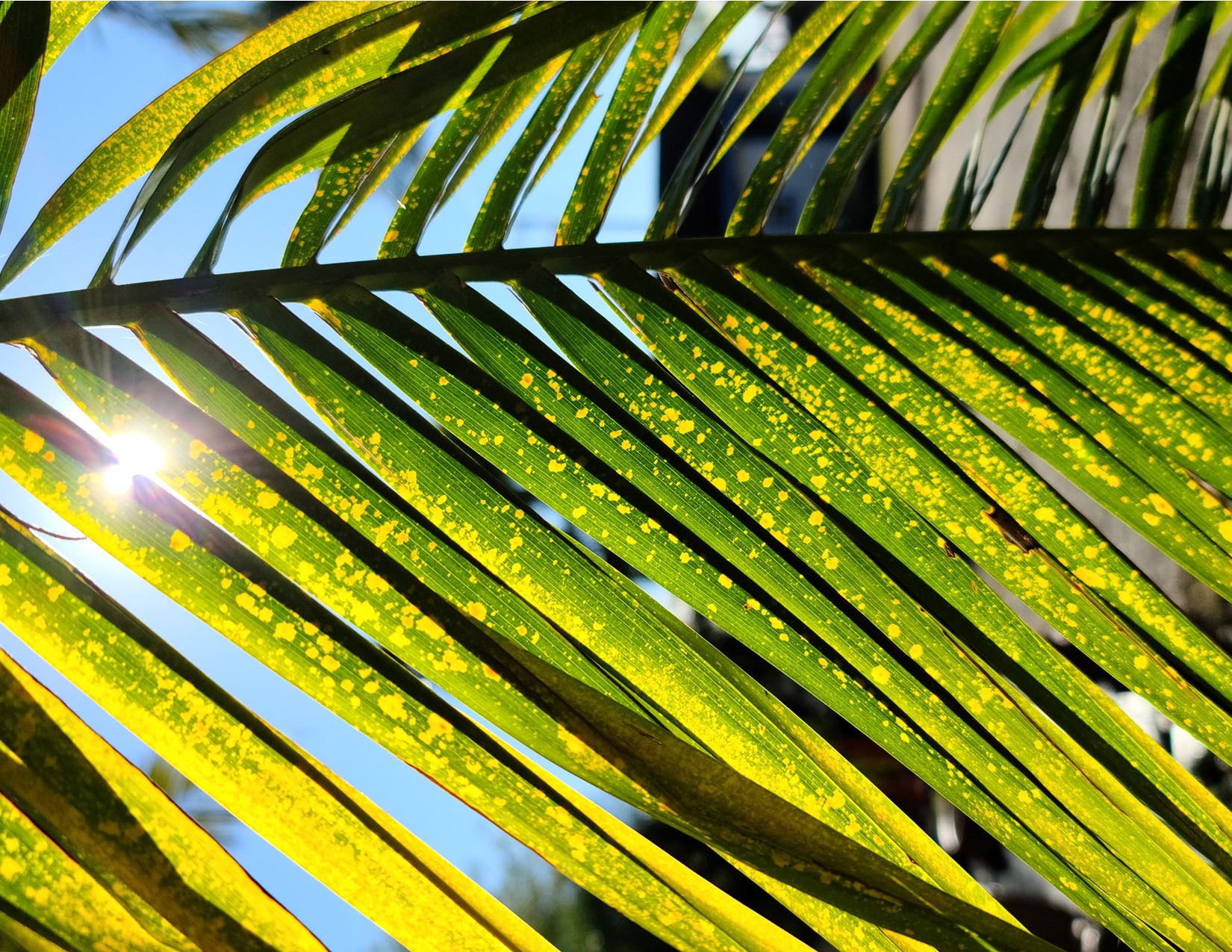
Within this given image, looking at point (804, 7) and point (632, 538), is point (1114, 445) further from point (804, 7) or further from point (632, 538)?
point (804, 7)

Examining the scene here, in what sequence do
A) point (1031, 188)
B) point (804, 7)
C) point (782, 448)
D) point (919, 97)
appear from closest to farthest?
1. point (782, 448)
2. point (1031, 188)
3. point (919, 97)
4. point (804, 7)

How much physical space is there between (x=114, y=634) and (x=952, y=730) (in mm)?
423

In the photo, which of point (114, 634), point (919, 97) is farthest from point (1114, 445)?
point (919, 97)

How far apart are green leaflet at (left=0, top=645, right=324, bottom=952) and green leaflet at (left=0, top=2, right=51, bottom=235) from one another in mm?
292

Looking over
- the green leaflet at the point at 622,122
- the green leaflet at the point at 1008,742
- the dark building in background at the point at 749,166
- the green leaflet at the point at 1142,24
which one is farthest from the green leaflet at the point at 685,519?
the dark building in background at the point at 749,166

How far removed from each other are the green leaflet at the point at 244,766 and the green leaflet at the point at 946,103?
51 centimetres

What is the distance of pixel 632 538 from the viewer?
406 mm

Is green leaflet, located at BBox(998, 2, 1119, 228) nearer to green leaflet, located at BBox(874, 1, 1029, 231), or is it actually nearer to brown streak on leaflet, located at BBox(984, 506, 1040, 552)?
green leaflet, located at BBox(874, 1, 1029, 231)

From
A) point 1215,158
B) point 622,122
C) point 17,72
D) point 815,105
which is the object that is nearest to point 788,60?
point 815,105

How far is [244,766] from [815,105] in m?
0.55

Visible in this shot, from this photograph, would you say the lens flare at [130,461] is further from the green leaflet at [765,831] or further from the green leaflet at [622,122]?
the green leaflet at [622,122]

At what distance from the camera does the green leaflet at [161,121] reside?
399 millimetres

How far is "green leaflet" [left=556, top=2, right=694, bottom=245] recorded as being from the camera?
47cm

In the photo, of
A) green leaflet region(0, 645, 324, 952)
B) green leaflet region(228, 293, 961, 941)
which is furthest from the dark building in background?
green leaflet region(0, 645, 324, 952)
